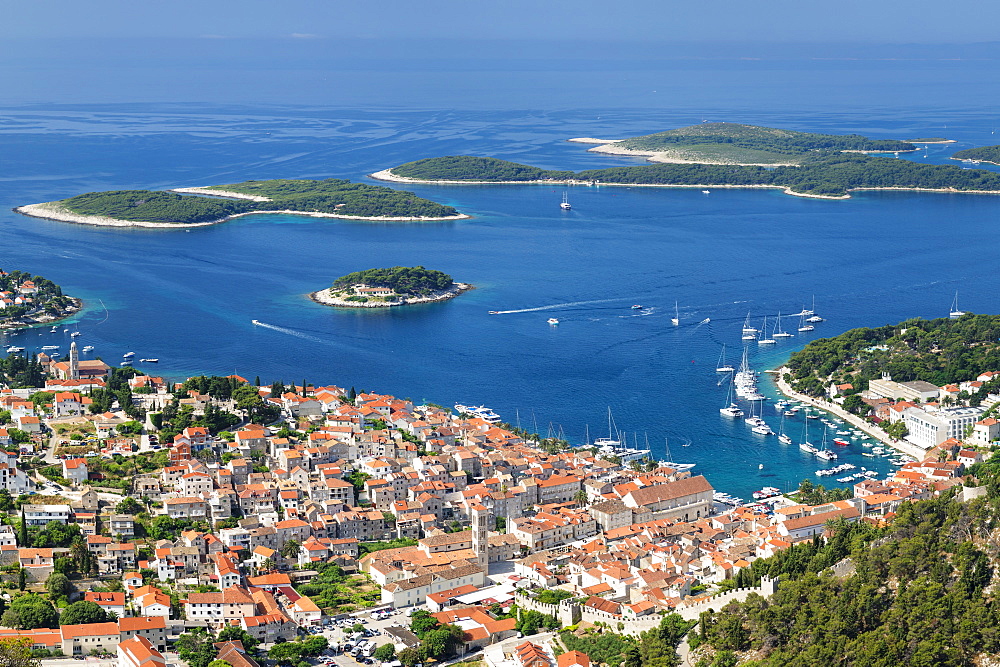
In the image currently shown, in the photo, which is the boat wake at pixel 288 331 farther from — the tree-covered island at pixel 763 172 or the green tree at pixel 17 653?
the tree-covered island at pixel 763 172

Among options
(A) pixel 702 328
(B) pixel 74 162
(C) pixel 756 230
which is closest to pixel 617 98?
(B) pixel 74 162

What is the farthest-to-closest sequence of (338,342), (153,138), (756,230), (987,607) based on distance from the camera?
(153,138) < (756,230) < (338,342) < (987,607)

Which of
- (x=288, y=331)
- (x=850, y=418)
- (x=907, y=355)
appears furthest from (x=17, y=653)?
(x=907, y=355)

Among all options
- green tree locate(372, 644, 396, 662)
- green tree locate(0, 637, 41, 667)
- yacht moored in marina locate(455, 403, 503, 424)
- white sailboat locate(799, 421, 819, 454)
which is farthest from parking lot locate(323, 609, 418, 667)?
white sailboat locate(799, 421, 819, 454)

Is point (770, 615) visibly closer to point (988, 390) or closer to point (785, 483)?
point (785, 483)

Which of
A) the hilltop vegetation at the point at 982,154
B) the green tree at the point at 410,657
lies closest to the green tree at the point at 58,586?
the green tree at the point at 410,657

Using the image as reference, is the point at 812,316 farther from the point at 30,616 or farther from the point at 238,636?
the point at 30,616
